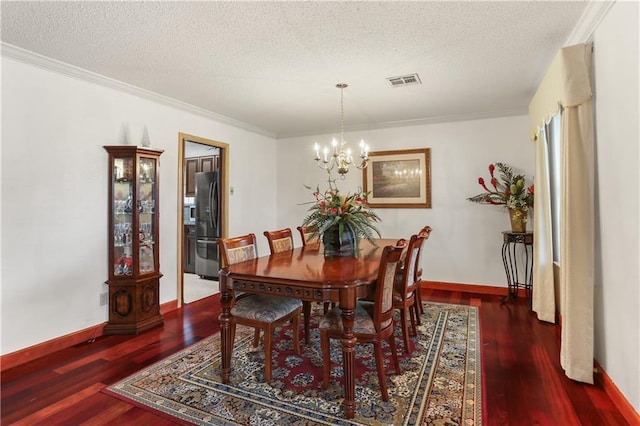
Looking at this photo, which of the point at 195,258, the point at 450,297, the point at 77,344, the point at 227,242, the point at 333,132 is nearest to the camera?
the point at 227,242

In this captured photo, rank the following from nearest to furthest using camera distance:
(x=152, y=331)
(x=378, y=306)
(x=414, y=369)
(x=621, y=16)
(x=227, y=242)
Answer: (x=621, y=16) < (x=378, y=306) < (x=414, y=369) < (x=227, y=242) < (x=152, y=331)

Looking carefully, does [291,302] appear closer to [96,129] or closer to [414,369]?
[414,369]

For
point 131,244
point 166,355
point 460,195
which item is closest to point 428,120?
point 460,195

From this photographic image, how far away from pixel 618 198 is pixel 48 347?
4.30 meters

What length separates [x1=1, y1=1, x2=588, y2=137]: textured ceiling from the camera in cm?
217

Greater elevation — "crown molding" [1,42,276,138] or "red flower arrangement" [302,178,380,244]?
"crown molding" [1,42,276,138]

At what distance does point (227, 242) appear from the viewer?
267 cm

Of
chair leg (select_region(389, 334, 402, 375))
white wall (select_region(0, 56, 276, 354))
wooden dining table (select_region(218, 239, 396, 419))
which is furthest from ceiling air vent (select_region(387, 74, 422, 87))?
white wall (select_region(0, 56, 276, 354))

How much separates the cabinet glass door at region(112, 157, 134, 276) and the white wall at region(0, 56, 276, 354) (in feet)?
0.30

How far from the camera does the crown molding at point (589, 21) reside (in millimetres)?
2035

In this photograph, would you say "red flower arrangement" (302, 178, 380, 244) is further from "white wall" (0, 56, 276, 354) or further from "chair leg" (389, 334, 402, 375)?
"white wall" (0, 56, 276, 354)

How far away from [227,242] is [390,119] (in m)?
3.29

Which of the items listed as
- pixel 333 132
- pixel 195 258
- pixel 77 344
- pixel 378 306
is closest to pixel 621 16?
pixel 378 306

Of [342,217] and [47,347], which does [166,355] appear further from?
[342,217]
